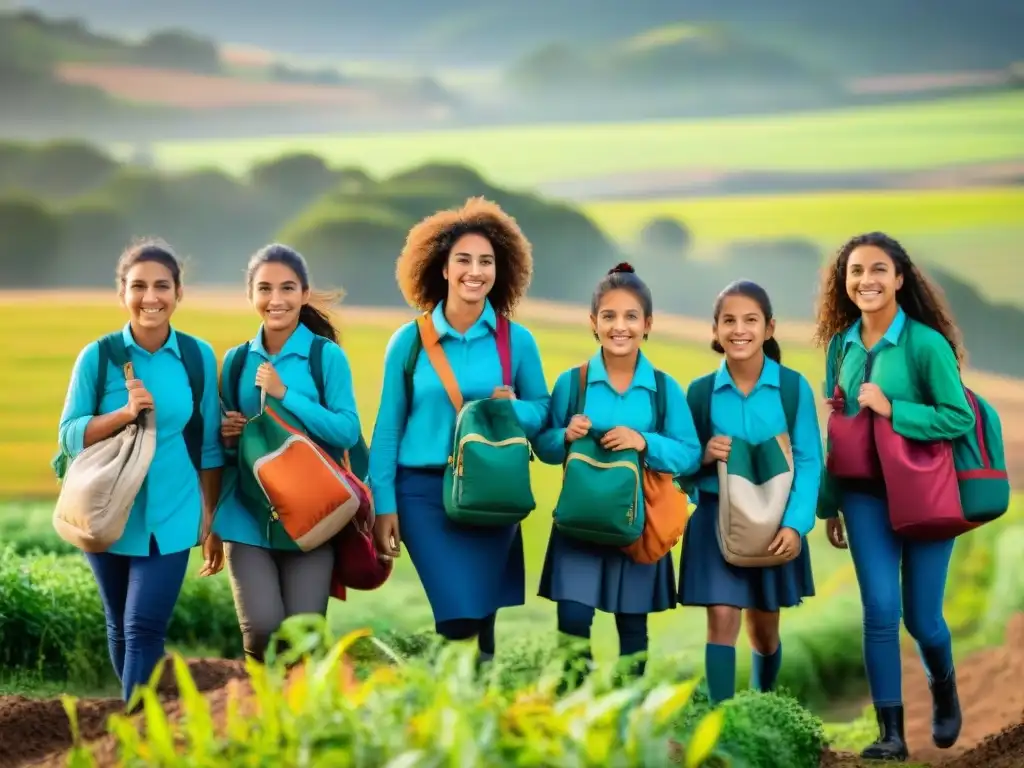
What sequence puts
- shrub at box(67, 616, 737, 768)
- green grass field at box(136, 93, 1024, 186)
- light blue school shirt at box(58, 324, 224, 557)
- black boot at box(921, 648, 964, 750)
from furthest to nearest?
green grass field at box(136, 93, 1024, 186)
black boot at box(921, 648, 964, 750)
light blue school shirt at box(58, 324, 224, 557)
shrub at box(67, 616, 737, 768)

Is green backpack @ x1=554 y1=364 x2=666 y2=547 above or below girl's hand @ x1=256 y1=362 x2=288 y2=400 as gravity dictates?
below

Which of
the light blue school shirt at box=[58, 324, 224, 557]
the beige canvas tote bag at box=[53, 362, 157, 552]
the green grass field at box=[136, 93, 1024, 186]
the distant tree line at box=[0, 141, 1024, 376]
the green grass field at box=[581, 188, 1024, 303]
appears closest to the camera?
the beige canvas tote bag at box=[53, 362, 157, 552]

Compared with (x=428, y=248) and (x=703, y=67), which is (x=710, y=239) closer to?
(x=703, y=67)

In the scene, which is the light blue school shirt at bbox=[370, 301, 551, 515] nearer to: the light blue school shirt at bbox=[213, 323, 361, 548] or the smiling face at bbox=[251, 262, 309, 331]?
the light blue school shirt at bbox=[213, 323, 361, 548]

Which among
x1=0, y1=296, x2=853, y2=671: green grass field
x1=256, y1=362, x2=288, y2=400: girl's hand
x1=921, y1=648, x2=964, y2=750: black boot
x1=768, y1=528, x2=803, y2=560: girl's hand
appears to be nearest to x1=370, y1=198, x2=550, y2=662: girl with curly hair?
x1=256, y1=362, x2=288, y2=400: girl's hand

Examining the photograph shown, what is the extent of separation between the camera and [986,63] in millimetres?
14367

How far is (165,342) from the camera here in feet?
16.6

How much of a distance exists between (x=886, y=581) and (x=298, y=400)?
2.16 metres

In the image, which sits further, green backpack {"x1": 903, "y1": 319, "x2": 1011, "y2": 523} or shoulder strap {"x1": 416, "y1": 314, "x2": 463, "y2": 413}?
green backpack {"x1": 903, "y1": 319, "x2": 1011, "y2": 523}

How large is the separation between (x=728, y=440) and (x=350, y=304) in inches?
361

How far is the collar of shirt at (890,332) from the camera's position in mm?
5391

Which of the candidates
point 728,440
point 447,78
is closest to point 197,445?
point 728,440

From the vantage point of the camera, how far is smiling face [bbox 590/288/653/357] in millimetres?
5129

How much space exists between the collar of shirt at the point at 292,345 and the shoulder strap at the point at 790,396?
1.66m
